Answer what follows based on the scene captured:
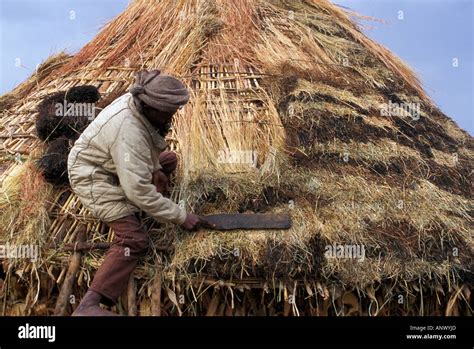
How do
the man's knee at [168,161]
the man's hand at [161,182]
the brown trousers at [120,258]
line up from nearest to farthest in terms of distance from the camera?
1. the brown trousers at [120,258]
2. the man's hand at [161,182]
3. the man's knee at [168,161]

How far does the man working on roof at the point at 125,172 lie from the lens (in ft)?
17.2

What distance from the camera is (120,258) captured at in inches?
214

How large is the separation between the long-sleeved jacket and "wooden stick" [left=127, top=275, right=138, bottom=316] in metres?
0.49

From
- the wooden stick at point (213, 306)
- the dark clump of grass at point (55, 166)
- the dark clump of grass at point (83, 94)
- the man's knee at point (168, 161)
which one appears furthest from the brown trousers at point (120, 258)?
the dark clump of grass at point (83, 94)

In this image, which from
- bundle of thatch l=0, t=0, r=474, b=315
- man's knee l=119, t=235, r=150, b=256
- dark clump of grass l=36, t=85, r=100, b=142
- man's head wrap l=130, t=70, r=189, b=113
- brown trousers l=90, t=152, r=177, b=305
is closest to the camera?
man's head wrap l=130, t=70, r=189, b=113

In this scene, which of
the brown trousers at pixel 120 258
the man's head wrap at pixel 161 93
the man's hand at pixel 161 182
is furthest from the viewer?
the man's hand at pixel 161 182

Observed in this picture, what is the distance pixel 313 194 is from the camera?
6.13 metres

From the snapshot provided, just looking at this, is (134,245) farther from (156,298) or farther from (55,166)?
(55,166)

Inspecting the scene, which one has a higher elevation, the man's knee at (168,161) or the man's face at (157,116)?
the man's face at (157,116)

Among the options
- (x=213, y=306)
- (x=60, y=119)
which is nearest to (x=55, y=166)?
(x=60, y=119)

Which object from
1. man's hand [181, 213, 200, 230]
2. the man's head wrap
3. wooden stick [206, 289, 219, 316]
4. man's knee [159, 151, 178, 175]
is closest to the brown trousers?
man's hand [181, 213, 200, 230]

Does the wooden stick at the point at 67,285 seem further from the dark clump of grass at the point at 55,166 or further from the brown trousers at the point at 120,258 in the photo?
the dark clump of grass at the point at 55,166

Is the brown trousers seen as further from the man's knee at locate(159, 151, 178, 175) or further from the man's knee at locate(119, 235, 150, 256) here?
the man's knee at locate(159, 151, 178, 175)

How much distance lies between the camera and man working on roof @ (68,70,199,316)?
5.24m
